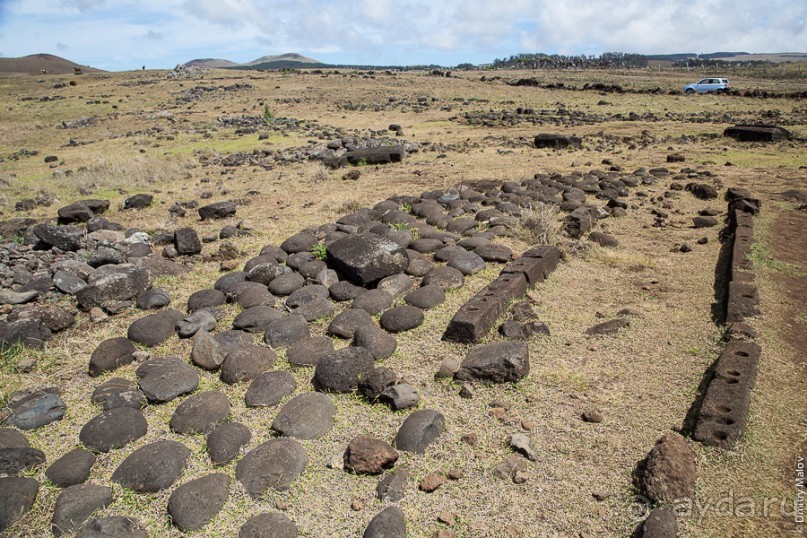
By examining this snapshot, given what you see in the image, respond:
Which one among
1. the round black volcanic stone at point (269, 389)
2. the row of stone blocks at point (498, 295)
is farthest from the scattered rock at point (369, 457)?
the row of stone blocks at point (498, 295)

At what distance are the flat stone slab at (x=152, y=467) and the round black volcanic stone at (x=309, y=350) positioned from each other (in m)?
1.33

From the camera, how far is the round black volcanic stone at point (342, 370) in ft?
13.8

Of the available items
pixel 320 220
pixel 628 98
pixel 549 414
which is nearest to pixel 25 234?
pixel 320 220

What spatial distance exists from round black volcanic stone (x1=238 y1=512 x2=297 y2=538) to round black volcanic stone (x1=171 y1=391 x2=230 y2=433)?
1.10 m

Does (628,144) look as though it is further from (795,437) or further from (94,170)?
(94,170)

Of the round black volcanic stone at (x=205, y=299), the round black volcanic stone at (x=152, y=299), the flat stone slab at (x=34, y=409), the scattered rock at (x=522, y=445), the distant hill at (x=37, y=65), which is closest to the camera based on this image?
the scattered rock at (x=522, y=445)

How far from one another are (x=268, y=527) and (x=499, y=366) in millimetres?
2179

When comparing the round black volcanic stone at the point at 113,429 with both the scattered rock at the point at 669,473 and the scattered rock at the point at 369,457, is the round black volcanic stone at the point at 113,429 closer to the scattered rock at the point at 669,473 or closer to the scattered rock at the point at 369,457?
the scattered rock at the point at 369,457

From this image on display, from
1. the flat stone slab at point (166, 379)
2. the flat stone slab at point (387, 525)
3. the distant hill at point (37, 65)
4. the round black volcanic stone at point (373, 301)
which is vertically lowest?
the flat stone slab at point (387, 525)

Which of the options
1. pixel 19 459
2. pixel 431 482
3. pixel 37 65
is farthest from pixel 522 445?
pixel 37 65

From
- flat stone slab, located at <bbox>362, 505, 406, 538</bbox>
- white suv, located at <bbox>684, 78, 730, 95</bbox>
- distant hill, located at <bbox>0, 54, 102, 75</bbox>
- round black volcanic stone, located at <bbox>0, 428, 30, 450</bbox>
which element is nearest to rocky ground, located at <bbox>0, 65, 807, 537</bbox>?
flat stone slab, located at <bbox>362, 505, 406, 538</bbox>

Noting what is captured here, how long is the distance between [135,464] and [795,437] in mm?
4499

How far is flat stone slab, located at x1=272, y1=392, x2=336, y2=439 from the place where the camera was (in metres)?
3.73

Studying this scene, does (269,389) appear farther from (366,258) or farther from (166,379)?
(366,258)
